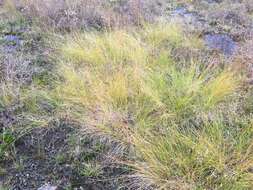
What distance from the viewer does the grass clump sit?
8.80ft

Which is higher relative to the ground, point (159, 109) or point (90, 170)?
point (159, 109)

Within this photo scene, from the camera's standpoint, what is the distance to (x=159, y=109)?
11.3 feet

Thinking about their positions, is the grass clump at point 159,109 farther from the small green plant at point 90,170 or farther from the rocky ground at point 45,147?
the small green plant at point 90,170

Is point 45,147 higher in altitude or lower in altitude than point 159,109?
lower

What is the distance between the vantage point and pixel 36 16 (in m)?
6.44

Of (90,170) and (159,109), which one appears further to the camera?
(159,109)

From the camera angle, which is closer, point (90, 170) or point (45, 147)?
point (90, 170)

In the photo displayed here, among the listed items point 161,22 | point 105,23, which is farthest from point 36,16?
point 161,22

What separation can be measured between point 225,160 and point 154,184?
60cm

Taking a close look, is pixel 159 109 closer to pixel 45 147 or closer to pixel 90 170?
pixel 90 170

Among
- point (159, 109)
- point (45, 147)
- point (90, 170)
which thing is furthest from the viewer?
point (159, 109)

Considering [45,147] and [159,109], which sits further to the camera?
[159,109]

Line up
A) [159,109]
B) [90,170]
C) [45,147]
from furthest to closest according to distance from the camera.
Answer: [159,109] < [45,147] < [90,170]

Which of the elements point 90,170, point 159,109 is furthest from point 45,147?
point 159,109
